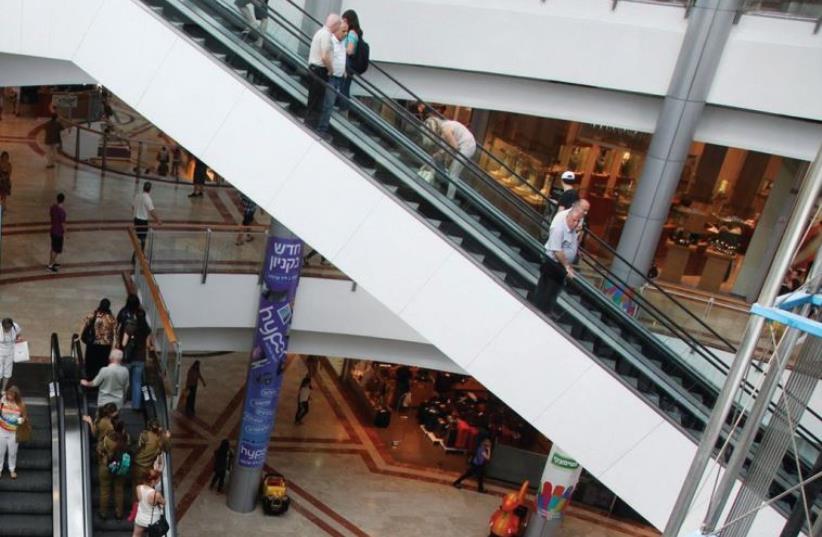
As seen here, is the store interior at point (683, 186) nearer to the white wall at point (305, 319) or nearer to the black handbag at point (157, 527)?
the white wall at point (305, 319)

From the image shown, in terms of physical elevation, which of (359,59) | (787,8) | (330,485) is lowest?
(330,485)

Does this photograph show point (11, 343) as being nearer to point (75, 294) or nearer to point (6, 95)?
point (75, 294)

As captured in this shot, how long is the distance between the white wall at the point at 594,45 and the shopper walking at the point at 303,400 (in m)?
7.94

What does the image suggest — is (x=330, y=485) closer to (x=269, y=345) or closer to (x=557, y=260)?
(x=269, y=345)

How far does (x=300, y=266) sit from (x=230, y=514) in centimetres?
509

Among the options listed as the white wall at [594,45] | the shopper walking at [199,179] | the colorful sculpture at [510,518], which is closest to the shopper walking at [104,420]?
the white wall at [594,45]

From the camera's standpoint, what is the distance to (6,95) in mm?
24641

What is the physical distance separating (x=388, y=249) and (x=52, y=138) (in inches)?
576

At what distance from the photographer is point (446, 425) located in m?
19.1

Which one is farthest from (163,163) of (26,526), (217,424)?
(26,526)

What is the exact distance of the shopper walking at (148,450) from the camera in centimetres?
859

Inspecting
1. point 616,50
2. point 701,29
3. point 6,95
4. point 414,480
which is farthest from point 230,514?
point 6,95

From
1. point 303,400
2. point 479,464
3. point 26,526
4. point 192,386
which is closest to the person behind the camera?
point 26,526

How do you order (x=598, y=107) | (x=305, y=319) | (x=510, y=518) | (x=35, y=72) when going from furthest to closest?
1. (x=510, y=518)
2. (x=598, y=107)
3. (x=305, y=319)
4. (x=35, y=72)
